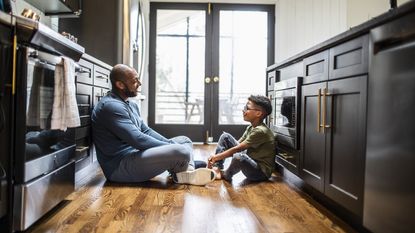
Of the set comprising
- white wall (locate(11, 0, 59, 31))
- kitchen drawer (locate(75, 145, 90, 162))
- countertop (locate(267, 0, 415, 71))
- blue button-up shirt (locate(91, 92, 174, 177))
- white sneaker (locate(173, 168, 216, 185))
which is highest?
white wall (locate(11, 0, 59, 31))

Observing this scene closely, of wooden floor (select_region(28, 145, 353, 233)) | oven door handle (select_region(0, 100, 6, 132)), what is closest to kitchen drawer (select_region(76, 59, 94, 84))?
wooden floor (select_region(28, 145, 353, 233))

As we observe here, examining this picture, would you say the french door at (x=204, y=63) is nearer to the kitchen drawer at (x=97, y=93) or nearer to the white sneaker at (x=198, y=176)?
the kitchen drawer at (x=97, y=93)

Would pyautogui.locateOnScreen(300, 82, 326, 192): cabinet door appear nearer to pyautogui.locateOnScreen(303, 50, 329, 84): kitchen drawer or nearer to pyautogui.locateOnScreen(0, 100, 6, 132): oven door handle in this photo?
pyautogui.locateOnScreen(303, 50, 329, 84): kitchen drawer

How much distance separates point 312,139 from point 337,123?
0.34 meters

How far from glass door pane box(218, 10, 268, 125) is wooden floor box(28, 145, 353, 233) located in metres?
2.86

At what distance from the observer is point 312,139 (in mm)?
1998

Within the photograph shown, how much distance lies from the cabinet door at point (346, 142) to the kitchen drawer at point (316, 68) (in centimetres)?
12

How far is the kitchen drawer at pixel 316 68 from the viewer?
1839mm

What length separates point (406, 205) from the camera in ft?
3.54

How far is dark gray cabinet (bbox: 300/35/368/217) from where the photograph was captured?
1442mm

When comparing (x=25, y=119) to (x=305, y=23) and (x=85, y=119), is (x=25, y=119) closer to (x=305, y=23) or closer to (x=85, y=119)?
(x=85, y=119)

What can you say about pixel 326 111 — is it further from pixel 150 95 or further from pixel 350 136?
pixel 150 95

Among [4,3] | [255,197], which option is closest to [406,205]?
[255,197]

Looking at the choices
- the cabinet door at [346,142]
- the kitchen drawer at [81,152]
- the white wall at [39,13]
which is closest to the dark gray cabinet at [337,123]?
the cabinet door at [346,142]
